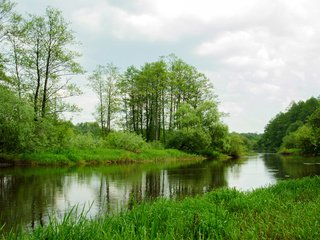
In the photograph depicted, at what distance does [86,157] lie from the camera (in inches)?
1340

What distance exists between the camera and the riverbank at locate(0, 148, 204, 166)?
95.4ft

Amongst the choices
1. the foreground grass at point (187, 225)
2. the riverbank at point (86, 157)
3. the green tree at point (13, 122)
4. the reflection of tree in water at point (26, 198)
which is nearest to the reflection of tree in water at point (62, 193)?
the reflection of tree in water at point (26, 198)

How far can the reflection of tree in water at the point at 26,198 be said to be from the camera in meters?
10.4

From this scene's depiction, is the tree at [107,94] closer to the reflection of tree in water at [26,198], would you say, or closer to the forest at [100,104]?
the forest at [100,104]

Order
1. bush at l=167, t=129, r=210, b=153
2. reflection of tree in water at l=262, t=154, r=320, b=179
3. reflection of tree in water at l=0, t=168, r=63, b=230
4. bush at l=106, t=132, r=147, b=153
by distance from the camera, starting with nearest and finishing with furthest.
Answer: reflection of tree in water at l=0, t=168, r=63, b=230 < reflection of tree in water at l=262, t=154, r=320, b=179 < bush at l=106, t=132, r=147, b=153 < bush at l=167, t=129, r=210, b=153

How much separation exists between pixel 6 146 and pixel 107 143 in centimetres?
1649

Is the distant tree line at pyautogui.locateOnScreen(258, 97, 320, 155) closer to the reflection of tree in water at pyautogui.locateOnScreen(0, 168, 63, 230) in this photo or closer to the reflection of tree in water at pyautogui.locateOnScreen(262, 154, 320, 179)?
the reflection of tree in water at pyautogui.locateOnScreen(262, 154, 320, 179)

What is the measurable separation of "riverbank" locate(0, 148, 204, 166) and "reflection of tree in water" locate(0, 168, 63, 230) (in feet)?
24.5

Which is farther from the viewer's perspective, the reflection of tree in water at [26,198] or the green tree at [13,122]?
the green tree at [13,122]

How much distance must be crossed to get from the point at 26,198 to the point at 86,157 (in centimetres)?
1987

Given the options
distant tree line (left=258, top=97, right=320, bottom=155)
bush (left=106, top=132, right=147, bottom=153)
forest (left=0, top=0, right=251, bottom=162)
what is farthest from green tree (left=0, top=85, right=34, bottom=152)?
distant tree line (left=258, top=97, right=320, bottom=155)

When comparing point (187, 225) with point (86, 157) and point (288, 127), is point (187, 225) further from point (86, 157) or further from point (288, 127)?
point (288, 127)

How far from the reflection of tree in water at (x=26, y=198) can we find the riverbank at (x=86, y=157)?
7.47 metres

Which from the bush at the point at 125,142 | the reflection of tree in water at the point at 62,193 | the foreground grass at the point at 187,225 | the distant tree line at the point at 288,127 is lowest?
the reflection of tree in water at the point at 62,193
